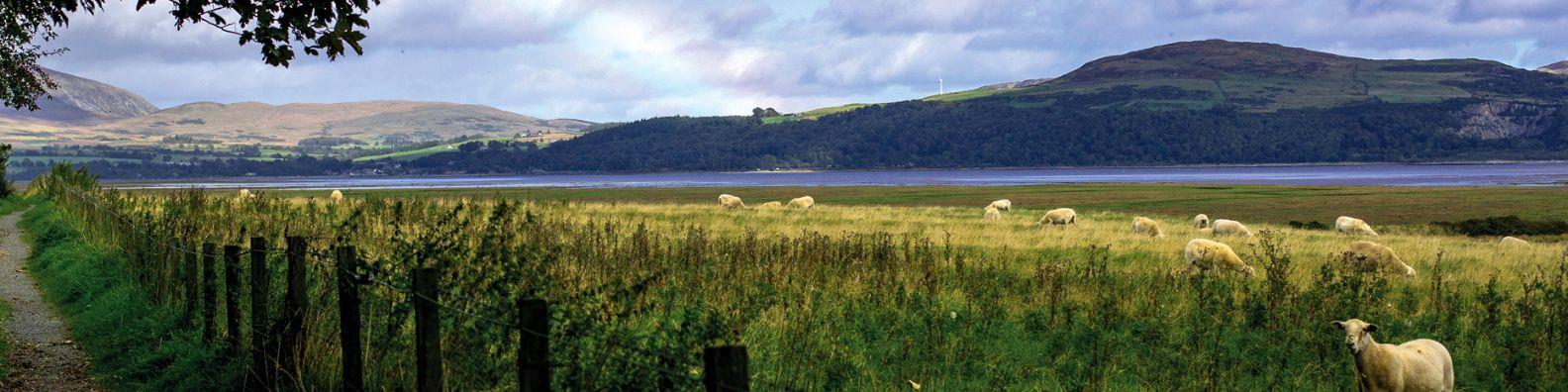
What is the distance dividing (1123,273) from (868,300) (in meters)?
6.63

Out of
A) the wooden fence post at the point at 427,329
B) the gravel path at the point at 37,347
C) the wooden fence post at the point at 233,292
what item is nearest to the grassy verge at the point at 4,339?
the gravel path at the point at 37,347

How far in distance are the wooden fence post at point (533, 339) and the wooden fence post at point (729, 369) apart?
142cm

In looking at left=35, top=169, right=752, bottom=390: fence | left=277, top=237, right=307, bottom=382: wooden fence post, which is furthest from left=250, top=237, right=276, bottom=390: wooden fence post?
left=277, top=237, right=307, bottom=382: wooden fence post

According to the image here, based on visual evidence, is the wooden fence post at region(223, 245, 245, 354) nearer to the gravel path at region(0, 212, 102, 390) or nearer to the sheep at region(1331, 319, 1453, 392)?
the gravel path at region(0, 212, 102, 390)

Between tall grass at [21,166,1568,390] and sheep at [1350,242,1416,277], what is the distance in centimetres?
82

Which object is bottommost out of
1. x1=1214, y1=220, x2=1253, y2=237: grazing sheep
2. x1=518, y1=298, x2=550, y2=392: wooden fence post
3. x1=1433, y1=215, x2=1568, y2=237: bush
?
x1=1433, y1=215, x2=1568, y2=237: bush

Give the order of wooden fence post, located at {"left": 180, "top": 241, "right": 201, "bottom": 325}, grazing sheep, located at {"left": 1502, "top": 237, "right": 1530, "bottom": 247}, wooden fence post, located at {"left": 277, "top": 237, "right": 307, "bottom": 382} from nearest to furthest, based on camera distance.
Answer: wooden fence post, located at {"left": 277, "top": 237, "right": 307, "bottom": 382} < wooden fence post, located at {"left": 180, "top": 241, "right": 201, "bottom": 325} < grazing sheep, located at {"left": 1502, "top": 237, "right": 1530, "bottom": 247}

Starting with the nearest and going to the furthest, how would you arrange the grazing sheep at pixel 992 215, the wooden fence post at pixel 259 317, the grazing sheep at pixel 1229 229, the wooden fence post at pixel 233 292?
the wooden fence post at pixel 259 317 → the wooden fence post at pixel 233 292 → the grazing sheep at pixel 1229 229 → the grazing sheep at pixel 992 215

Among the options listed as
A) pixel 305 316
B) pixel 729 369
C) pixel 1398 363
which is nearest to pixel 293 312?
pixel 305 316

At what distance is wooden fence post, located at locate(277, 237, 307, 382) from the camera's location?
7.74 meters

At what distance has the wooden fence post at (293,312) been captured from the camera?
774cm

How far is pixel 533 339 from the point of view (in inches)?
200

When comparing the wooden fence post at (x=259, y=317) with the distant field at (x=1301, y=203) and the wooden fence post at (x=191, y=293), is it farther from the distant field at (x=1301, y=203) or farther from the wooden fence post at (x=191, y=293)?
the distant field at (x=1301, y=203)

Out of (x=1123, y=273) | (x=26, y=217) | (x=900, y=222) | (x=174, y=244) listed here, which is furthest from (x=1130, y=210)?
(x=174, y=244)
